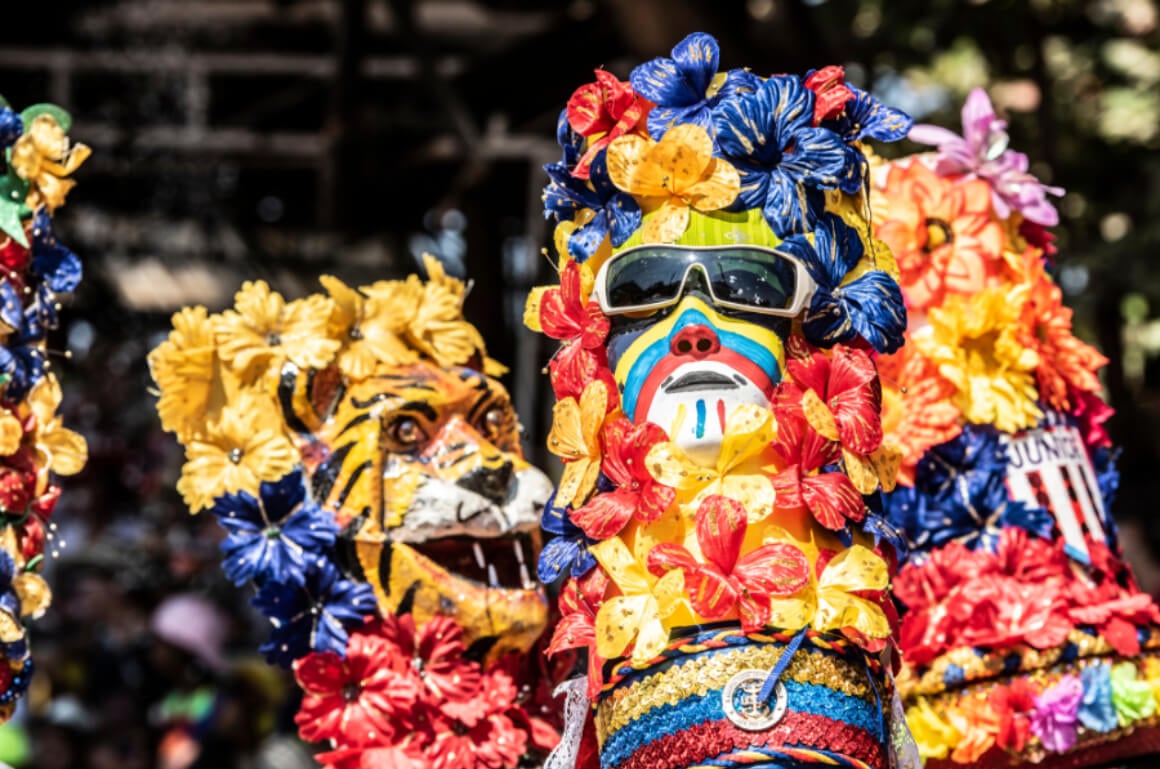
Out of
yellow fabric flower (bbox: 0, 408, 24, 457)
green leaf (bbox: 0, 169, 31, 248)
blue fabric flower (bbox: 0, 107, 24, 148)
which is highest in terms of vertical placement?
blue fabric flower (bbox: 0, 107, 24, 148)

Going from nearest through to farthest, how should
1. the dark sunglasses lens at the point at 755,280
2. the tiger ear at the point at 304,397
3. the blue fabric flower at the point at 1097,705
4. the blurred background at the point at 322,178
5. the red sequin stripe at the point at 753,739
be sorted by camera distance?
→ the red sequin stripe at the point at 753,739
the dark sunglasses lens at the point at 755,280
the blue fabric flower at the point at 1097,705
the tiger ear at the point at 304,397
the blurred background at the point at 322,178

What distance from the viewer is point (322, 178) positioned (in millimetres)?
9445

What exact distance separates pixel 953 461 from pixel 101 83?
706 cm

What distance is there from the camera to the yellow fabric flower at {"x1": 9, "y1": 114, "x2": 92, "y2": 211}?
11.8ft

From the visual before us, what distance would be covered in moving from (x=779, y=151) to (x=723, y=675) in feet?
3.02

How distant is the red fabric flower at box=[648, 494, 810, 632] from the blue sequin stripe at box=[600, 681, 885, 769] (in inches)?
5.0

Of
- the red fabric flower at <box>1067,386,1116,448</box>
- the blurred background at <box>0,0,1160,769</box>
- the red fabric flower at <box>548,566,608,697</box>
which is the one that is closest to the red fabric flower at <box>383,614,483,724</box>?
the red fabric flower at <box>548,566,608,697</box>

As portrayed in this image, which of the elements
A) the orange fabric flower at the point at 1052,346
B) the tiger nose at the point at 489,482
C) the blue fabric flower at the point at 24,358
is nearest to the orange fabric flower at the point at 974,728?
the orange fabric flower at the point at 1052,346

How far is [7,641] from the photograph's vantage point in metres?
3.31

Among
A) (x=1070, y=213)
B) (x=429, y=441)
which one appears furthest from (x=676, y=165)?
(x=1070, y=213)

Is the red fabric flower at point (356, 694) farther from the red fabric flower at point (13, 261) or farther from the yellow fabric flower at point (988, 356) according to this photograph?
the yellow fabric flower at point (988, 356)

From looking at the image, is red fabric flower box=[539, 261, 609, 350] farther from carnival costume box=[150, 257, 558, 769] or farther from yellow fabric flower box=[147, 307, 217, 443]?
yellow fabric flower box=[147, 307, 217, 443]

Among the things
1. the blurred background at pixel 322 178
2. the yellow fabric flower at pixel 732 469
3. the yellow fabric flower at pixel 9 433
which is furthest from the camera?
the blurred background at pixel 322 178

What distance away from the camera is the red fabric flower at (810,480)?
281cm
